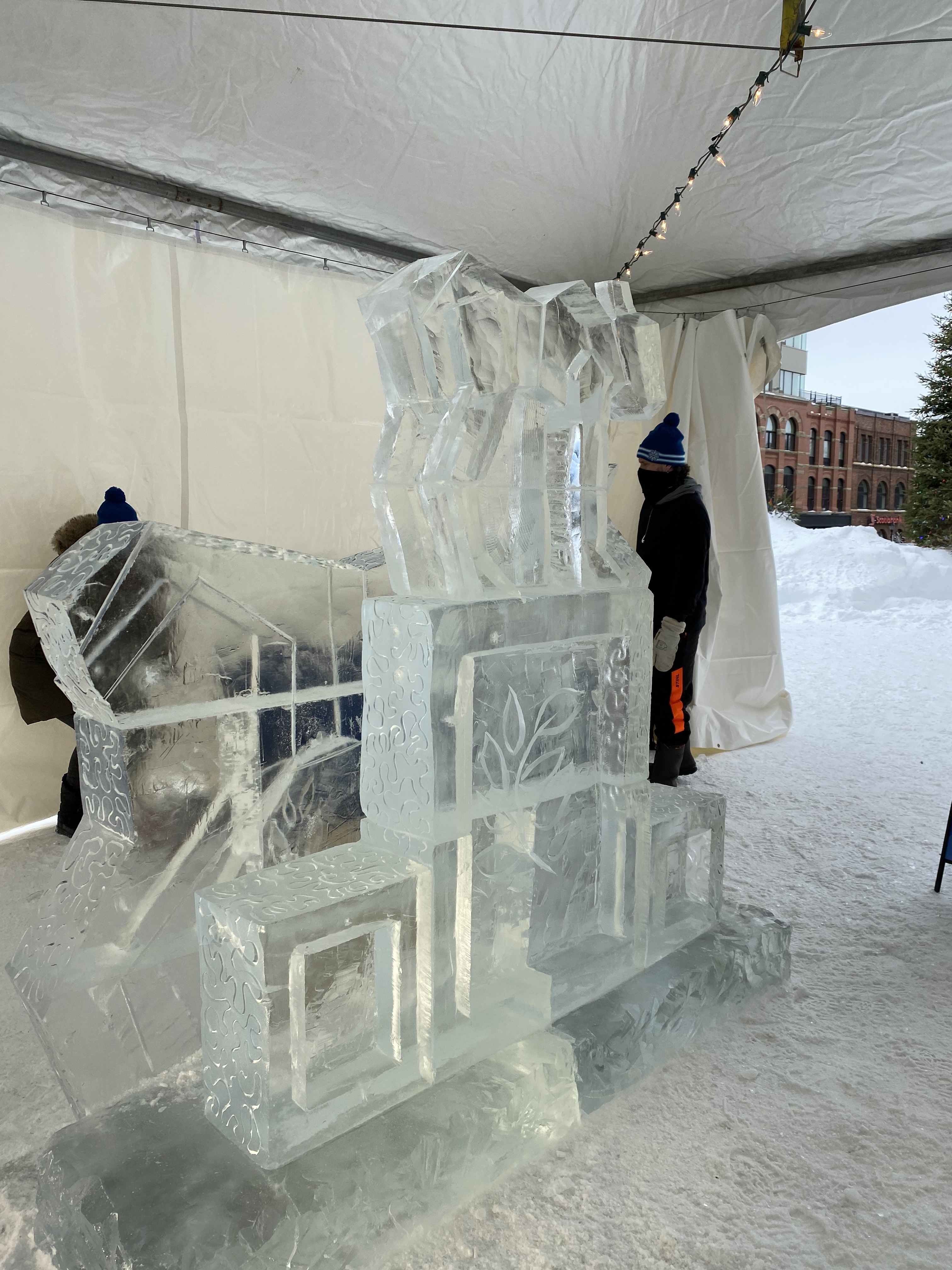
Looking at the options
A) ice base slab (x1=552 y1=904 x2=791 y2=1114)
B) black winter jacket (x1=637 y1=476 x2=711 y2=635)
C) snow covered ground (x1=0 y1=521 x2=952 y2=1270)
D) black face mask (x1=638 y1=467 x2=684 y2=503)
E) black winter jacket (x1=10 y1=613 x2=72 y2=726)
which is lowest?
snow covered ground (x1=0 y1=521 x2=952 y2=1270)

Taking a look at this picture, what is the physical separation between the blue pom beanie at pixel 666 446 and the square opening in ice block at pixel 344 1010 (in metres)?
2.41

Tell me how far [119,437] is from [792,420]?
7.23m

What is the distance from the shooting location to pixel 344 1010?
1.35 m

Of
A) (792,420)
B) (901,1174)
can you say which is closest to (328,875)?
(901,1174)

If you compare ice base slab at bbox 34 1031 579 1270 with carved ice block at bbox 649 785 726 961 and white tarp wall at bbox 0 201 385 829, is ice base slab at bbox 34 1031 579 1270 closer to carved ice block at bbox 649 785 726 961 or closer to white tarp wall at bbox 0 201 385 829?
carved ice block at bbox 649 785 726 961

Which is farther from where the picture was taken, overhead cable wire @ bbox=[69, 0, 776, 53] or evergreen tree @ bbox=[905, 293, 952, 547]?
evergreen tree @ bbox=[905, 293, 952, 547]

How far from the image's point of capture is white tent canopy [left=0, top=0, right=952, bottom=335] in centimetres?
197

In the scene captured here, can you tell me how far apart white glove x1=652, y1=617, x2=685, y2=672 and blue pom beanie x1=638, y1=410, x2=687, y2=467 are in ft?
1.99

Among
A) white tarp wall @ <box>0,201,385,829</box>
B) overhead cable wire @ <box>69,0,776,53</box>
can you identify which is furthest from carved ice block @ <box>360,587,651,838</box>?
white tarp wall @ <box>0,201,385,829</box>

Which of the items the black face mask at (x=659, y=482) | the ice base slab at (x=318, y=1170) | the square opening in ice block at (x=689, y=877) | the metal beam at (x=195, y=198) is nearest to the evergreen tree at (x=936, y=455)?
the black face mask at (x=659, y=482)

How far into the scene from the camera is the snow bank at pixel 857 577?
915 centimetres

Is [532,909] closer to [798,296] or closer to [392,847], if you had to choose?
[392,847]

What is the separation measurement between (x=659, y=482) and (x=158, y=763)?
2.31 metres

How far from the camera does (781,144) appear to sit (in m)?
2.58
